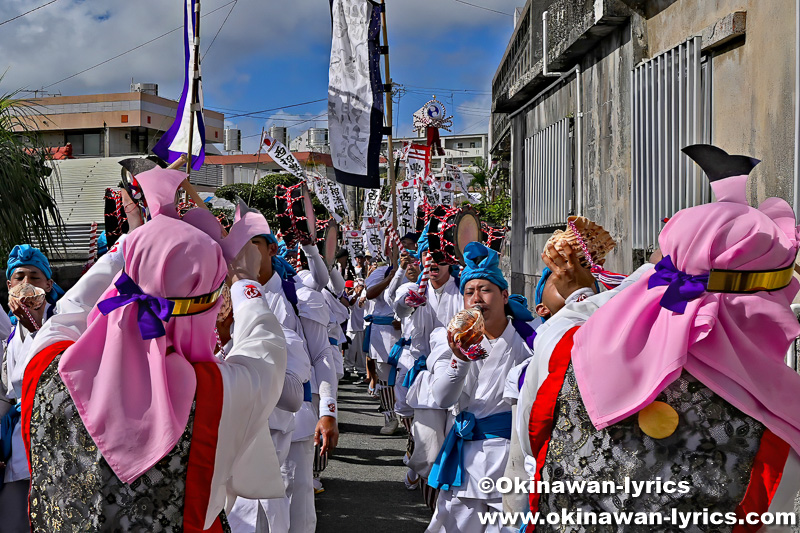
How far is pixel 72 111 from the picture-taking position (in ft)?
163

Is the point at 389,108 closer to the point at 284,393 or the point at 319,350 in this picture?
the point at 319,350

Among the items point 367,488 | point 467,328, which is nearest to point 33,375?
point 467,328

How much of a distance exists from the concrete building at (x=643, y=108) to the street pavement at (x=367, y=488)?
9.74 ft

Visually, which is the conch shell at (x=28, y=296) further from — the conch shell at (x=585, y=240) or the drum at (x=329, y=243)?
the drum at (x=329, y=243)

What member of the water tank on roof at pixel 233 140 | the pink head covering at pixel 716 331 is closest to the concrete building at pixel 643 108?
the pink head covering at pixel 716 331

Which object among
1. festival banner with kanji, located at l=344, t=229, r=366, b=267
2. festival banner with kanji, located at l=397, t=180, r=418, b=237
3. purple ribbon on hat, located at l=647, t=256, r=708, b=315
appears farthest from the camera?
festival banner with kanji, located at l=344, t=229, r=366, b=267

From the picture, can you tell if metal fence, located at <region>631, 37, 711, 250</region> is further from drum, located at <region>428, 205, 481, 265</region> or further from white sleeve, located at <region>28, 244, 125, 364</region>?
white sleeve, located at <region>28, 244, 125, 364</region>

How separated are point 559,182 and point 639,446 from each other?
8.17 m

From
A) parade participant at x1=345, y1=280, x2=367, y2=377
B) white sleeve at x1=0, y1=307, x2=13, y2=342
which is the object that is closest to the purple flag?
white sleeve at x1=0, y1=307, x2=13, y2=342

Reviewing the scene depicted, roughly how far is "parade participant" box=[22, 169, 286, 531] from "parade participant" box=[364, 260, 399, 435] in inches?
292

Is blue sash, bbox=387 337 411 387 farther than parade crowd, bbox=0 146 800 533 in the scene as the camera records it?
Yes

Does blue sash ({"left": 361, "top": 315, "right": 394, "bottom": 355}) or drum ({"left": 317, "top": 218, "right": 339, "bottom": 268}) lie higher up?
drum ({"left": 317, "top": 218, "right": 339, "bottom": 268})

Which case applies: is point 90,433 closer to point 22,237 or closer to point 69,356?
point 69,356

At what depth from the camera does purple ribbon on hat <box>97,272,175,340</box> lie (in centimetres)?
242
